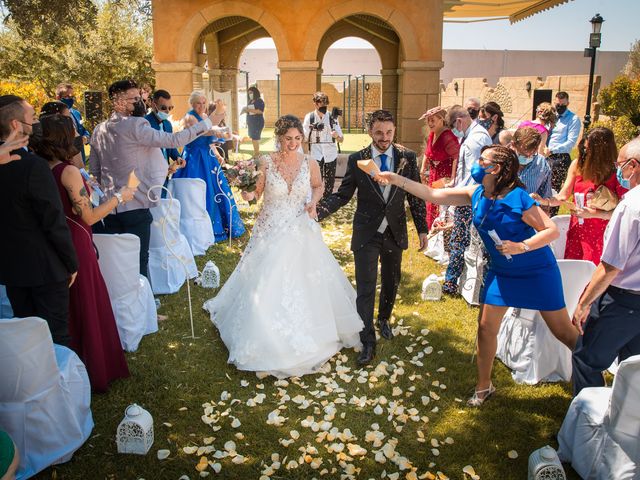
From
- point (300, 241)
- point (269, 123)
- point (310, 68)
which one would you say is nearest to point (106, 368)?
point (300, 241)

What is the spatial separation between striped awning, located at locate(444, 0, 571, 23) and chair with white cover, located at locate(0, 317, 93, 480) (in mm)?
13778

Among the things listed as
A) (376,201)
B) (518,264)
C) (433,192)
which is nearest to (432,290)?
(376,201)

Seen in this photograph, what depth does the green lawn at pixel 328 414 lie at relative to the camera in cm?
349

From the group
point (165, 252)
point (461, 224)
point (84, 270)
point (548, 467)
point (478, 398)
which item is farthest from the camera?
point (165, 252)

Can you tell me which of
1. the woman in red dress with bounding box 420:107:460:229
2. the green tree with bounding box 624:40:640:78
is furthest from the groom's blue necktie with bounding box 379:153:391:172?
the green tree with bounding box 624:40:640:78

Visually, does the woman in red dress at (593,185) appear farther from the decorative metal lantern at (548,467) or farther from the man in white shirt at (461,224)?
the decorative metal lantern at (548,467)

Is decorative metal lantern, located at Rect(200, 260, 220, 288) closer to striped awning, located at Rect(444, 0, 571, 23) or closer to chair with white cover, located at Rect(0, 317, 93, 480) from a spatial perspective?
chair with white cover, located at Rect(0, 317, 93, 480)

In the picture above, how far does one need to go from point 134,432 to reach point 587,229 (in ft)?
13.5

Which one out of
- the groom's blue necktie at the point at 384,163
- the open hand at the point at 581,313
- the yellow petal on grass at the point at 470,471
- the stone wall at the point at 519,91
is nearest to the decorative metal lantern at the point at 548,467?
the yellow petal on grass at the point at 470,471

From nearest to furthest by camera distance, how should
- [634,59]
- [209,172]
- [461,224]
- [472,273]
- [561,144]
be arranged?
[472,273] < [461,224] < [209,172] < [561,144] < [634,59]

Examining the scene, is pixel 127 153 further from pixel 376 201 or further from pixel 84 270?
pixel 376 201

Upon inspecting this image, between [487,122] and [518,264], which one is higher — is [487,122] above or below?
above

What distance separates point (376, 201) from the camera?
4758 millimetres

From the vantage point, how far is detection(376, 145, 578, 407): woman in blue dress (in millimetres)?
3637
